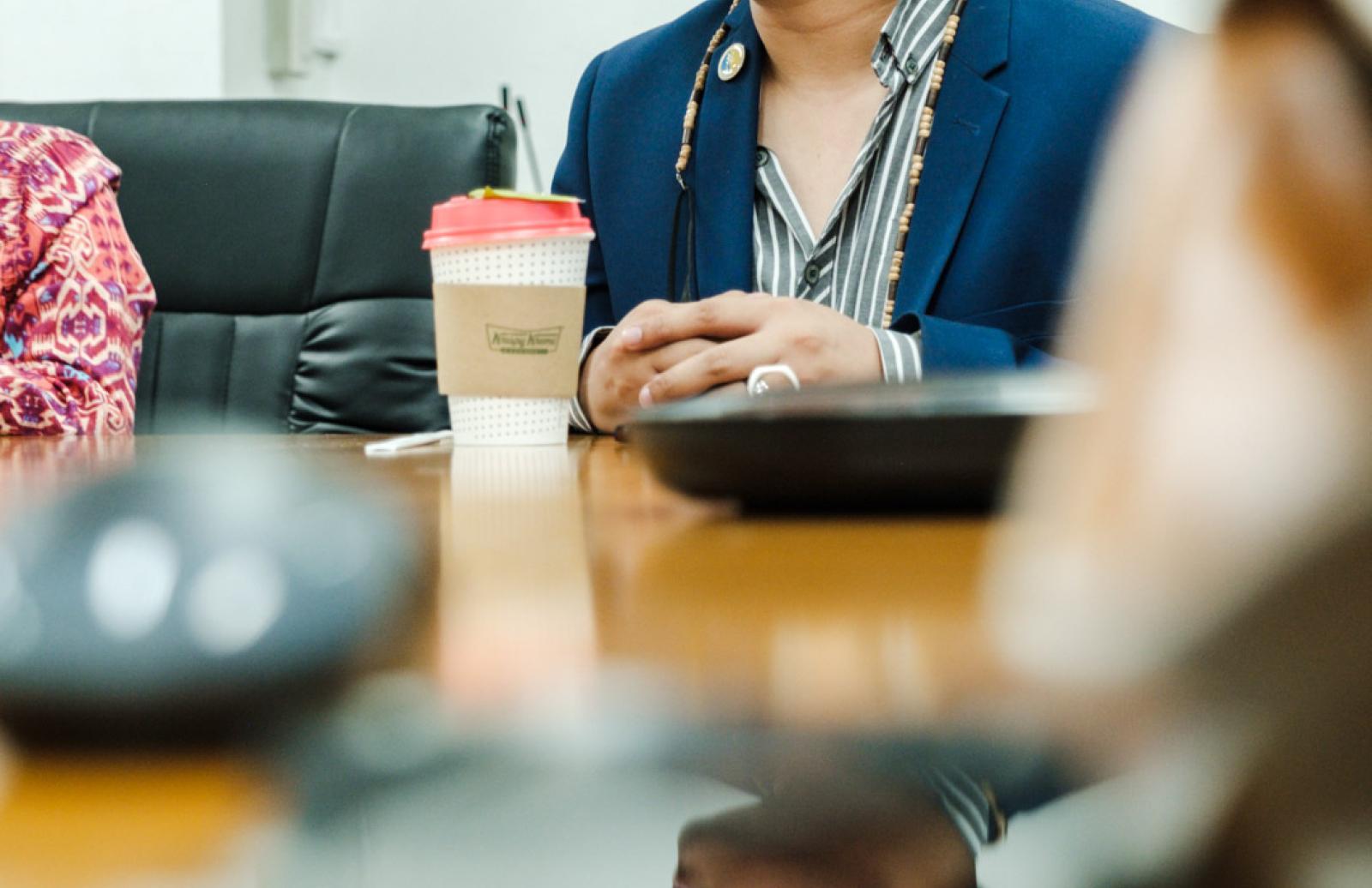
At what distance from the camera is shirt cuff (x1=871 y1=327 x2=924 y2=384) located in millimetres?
879

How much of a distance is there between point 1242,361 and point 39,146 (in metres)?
1.89

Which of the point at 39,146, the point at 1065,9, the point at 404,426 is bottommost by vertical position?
the point at 404,426

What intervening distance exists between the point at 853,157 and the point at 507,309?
0.63 m

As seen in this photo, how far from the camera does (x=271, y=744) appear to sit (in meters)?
0.12

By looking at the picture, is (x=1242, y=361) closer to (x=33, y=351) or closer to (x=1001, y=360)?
(x=1001, y=360)

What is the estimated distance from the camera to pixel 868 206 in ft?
4.03

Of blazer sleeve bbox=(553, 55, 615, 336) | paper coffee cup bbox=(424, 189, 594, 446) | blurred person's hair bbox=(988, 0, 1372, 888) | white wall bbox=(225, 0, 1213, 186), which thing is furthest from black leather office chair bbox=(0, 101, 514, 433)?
blurred person's hair bbox=(988, 0, 1372, 888)

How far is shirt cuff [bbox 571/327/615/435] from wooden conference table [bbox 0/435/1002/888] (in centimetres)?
66

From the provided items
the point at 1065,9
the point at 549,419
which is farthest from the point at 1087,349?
the point at 1065,9

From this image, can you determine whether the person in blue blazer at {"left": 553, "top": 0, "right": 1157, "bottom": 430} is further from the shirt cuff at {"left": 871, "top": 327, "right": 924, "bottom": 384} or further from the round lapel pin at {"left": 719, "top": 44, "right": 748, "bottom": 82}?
the shirt cuff at {"left": 871, "top": 327, "right": 924, "bottom": 384}

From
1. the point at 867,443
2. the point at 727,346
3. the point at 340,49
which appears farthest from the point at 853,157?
the point at 340,49

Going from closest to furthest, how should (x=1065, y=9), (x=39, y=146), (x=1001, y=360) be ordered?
(x=1001, y=360), (x=1065, y=9), (x=39, y=146)

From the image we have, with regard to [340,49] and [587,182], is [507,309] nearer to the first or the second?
[587,182]

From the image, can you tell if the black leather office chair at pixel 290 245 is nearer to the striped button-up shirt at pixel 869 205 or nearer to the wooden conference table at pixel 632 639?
the striped button-up shirt at pixel 869 205
